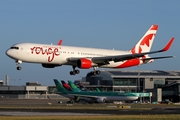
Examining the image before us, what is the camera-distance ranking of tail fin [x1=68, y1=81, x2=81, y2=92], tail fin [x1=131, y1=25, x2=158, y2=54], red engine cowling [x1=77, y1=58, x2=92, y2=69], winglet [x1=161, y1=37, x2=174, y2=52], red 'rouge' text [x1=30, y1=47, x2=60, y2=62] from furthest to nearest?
tail fin [x1=68, y1=81, x2=81, y2=92], tail fin [x1=131, y1=25, x2=158, y2=54], red engine cowling [x1=77, y1=58, x2=92, y2=69], winglet [x1=161, y1=37, x2=174, y2=52], red 'rouge' text [x1=30, y1=47, x2=60, y2=62]

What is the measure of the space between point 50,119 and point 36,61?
52.1ft

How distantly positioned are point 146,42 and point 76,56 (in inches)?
798

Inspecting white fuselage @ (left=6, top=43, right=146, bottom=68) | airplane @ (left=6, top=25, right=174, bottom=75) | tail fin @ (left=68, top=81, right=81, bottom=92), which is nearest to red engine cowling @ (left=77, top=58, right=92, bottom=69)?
airplane @ (left=6, top=25, right=174, bottom=75)

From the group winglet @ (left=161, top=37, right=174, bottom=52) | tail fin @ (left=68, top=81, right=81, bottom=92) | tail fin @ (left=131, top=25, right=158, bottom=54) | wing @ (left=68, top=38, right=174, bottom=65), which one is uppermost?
tail fin @ (left=131, top=25, right=158, bottom=54)

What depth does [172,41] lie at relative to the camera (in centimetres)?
8325

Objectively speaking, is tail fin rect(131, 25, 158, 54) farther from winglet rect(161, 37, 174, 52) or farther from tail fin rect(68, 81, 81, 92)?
tail fin rect(68, 81, 81, 92)

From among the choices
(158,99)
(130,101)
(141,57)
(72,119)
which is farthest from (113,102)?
(72,119)

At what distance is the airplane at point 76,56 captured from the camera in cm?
7844

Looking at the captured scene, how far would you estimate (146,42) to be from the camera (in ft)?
324

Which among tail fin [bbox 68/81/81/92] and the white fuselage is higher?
the white fuselage

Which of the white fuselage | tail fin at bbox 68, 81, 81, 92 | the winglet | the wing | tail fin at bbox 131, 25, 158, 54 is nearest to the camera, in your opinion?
the white fuselage

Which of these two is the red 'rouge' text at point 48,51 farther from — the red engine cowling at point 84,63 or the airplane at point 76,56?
the red engine cowling at point 84,63

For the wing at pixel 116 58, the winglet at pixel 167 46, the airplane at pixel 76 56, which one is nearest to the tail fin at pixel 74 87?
the airplane at pixel 76 56

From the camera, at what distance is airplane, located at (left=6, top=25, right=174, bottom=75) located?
78438mm
